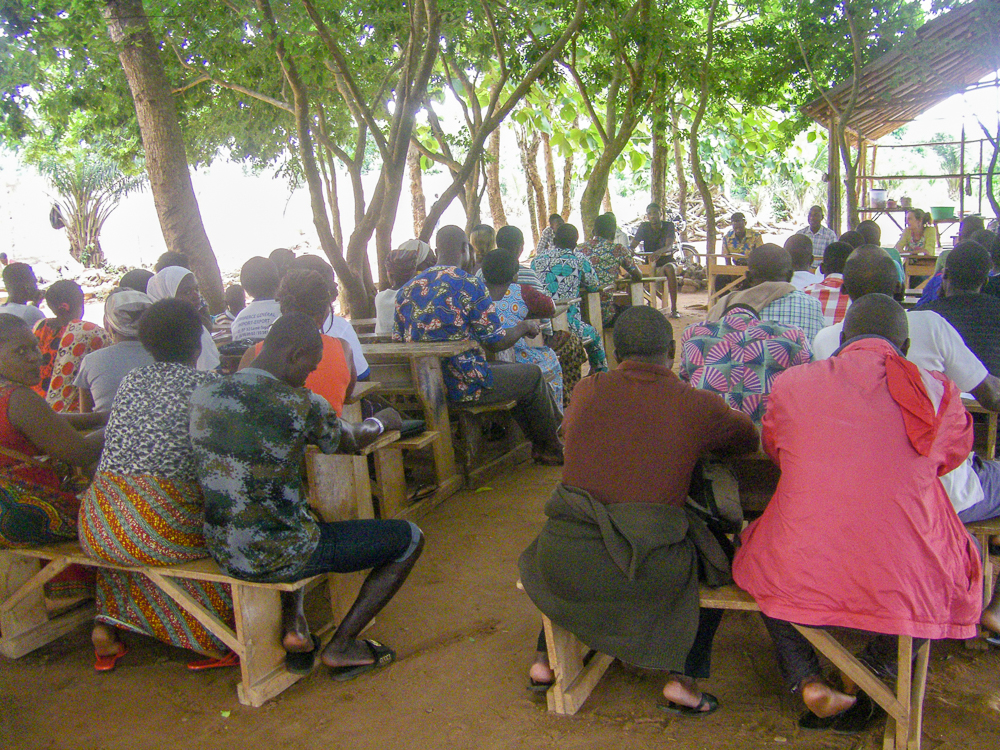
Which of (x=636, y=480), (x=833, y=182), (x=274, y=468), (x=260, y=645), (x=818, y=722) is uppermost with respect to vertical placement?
(x=833, y=182)

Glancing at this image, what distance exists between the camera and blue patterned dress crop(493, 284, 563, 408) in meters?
5.25

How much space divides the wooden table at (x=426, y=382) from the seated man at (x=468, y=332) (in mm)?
117

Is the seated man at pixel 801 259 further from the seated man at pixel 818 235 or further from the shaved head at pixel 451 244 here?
the seated man at pixel 818 235

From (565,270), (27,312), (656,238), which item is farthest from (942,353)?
(656,238)

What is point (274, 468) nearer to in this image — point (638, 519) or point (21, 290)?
point (638, 519)

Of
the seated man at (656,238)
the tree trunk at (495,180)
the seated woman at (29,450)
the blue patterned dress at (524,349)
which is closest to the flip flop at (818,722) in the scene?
the seated woman at (29,450)

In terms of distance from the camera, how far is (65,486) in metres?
3.29

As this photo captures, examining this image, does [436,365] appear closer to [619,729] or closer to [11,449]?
[11,449]

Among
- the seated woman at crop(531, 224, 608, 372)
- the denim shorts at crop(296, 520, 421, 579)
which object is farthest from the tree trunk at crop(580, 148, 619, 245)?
the denim shorts at crop(296, 520, 421, 579)

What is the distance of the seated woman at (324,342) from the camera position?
360cm

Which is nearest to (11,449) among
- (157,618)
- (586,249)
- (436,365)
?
(157,618)

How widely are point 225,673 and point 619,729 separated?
5.02 feet

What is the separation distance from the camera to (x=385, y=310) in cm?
569

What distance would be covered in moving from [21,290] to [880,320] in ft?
16.6
